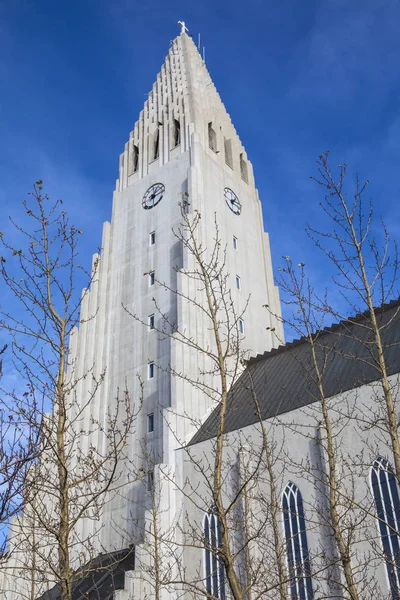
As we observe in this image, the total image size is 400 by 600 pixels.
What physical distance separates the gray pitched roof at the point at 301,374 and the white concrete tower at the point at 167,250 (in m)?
3.20

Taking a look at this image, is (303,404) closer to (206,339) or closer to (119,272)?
(206,339)

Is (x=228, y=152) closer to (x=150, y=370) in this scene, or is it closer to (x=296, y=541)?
(x=150, y=370)

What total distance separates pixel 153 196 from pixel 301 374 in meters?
22.9

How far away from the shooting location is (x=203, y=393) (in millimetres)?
32688

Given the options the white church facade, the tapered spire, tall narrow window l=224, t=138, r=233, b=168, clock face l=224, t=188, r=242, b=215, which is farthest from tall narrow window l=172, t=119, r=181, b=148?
clock face l=224, t=188, r=242, b=215

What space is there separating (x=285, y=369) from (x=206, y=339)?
5262mm

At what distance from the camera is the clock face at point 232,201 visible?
42.5m

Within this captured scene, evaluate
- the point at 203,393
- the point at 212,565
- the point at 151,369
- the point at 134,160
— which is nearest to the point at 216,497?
the point at 212,565

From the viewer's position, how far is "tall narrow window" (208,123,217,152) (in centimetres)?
4447

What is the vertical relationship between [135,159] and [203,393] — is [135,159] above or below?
above

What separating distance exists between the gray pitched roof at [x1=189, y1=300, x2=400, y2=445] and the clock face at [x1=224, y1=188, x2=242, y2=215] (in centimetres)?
1308

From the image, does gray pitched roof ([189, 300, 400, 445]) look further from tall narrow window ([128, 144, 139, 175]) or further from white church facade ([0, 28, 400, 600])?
tall narrow window ([128, 144, 139, 175])

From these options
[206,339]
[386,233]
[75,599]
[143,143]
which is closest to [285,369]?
[206,339]

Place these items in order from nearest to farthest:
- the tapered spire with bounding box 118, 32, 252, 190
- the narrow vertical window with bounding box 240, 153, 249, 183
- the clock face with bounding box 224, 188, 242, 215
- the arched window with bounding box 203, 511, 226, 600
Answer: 1. the arched window with bounding box 203, 511, 226, 600
2. the clock face with bounding box 224, 188, 242, 215
3. the tapered spire with bounding box 118, 32, 252, 190
4. the narrow vertical window with bounding box 240, 153, 249, 183
